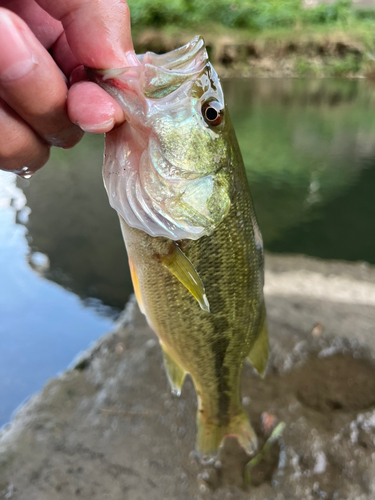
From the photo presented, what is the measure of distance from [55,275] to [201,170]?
3.75 meters

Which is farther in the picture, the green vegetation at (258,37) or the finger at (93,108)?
Answer: the green vegetation at (258,37)

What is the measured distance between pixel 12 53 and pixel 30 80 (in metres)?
0.06

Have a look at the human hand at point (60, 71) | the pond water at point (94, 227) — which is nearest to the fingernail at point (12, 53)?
the human hand at point (60, 71)

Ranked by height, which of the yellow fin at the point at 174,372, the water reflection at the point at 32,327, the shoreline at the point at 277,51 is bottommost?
the shoreline at the point at 277,51

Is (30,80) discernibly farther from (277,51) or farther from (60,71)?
(277,51)

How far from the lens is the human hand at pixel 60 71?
0.73m

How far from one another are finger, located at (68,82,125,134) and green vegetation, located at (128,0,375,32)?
22.2 m

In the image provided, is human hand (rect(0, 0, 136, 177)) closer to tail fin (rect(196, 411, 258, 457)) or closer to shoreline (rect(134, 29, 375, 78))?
tail fin (rect(196, 411, 258, 457))

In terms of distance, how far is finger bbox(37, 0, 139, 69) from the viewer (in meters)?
0.79

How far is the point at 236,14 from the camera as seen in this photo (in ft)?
67.7

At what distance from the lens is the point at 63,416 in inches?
84.7

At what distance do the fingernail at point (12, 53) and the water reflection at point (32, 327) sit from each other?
108 inches

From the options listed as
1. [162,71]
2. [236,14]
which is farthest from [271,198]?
[236,14]

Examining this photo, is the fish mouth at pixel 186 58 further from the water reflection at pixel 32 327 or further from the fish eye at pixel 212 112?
the water reflection at pixel 32 327
